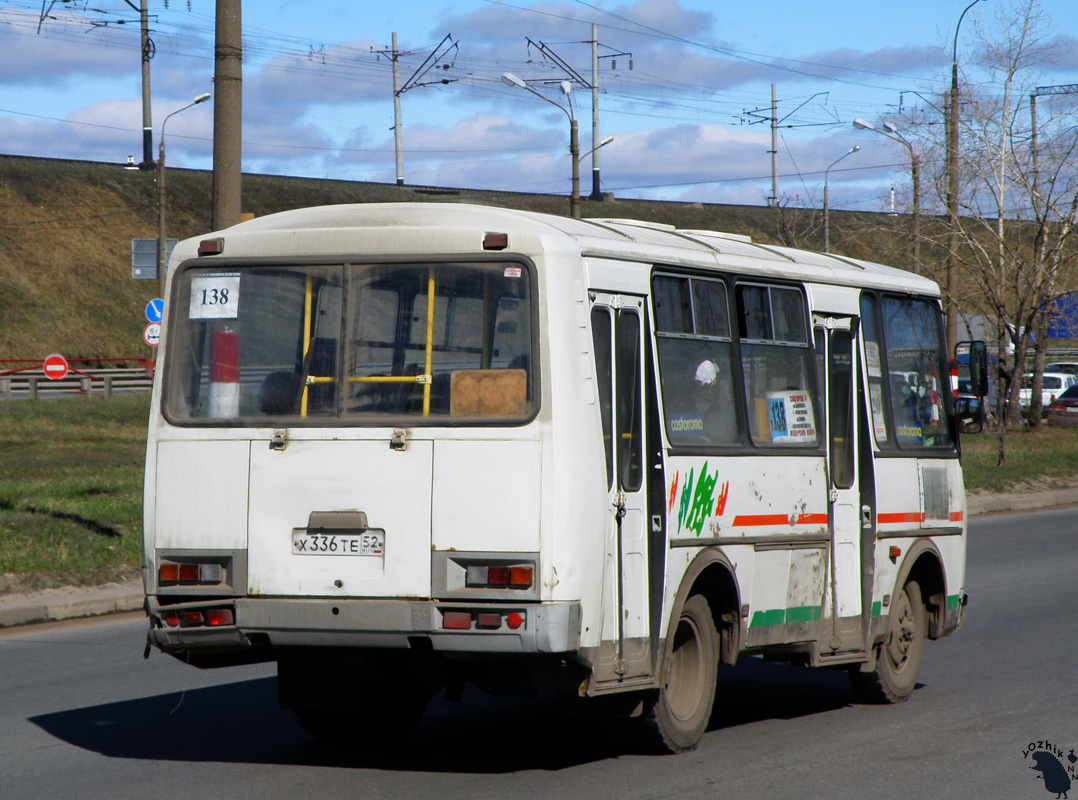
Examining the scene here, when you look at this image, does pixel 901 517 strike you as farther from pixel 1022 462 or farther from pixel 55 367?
pixel 55 367

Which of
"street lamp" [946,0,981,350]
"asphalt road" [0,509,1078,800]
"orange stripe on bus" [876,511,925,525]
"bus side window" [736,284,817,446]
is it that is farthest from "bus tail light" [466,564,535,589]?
"street lamp" [946,0,981,350]

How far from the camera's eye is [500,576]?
595 centimetres

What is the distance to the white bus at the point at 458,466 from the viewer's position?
601 centimetres

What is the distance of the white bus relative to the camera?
19.7 feet

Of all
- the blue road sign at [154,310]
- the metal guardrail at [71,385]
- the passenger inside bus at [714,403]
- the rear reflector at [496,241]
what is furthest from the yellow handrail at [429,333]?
the metal guardrail at [71,385]

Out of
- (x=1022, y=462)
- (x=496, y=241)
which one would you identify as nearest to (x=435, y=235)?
(x=496, y=241)

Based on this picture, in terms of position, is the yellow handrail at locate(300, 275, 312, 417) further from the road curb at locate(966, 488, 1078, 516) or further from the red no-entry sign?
the red no-entry sign

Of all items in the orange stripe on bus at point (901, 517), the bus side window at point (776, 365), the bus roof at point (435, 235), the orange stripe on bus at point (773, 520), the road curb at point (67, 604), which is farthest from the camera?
the road curb at point (67, 604)

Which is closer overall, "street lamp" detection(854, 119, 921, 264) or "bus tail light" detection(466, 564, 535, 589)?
"bus tail light" detection(466, 564, 535, 589)

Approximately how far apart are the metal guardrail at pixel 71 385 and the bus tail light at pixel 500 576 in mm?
34880

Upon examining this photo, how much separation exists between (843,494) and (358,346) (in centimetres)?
324

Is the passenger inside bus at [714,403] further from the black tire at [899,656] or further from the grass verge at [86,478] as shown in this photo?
the grass verge at [86,478]

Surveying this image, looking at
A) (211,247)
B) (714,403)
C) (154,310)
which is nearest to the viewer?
(211,247)

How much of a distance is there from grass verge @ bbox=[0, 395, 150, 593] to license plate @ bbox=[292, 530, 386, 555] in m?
6.93
